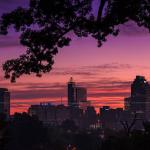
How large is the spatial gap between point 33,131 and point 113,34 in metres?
162

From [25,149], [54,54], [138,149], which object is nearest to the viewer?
[54,54]

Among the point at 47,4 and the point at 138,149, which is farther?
the point at 138,149

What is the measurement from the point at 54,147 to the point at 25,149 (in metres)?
21.3

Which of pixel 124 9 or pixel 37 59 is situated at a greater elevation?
pixel 124 9

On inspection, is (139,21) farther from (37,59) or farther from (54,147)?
(54,147)

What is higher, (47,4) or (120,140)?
(47,4)

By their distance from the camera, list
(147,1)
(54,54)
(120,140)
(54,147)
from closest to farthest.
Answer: (147,1) → (54,54) → (120,140) → (54,147)

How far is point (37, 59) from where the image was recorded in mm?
26016

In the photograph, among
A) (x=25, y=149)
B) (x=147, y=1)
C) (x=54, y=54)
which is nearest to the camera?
(x=147, y=1)

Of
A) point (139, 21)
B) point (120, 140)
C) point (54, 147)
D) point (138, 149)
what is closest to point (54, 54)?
point (139, 21)

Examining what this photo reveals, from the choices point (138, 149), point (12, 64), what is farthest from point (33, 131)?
point (12, 64)

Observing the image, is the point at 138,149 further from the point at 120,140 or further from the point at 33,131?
the point at 33,131

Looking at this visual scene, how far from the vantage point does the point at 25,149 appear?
17575 cm

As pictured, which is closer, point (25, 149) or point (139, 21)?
point (139, 21)
